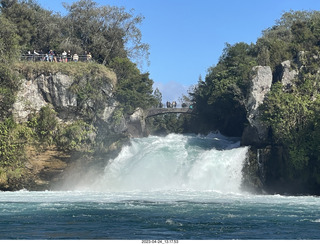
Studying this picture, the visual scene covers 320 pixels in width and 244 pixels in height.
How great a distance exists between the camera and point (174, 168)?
168 ft

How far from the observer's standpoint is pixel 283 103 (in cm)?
4825

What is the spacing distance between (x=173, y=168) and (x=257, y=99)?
1023 cm

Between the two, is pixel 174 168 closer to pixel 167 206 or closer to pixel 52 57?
pixel 52 57

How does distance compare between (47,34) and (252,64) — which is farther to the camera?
(47,34)

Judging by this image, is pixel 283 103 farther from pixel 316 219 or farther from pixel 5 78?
pixel 5 78

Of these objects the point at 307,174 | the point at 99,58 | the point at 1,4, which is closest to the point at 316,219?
the point at 307,174

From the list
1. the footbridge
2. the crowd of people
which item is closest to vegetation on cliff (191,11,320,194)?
the footbridge

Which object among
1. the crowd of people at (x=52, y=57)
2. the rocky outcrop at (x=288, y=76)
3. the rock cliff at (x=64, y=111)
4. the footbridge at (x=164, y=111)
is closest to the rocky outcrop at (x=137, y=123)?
the rock cliff at (x=64, y=111)

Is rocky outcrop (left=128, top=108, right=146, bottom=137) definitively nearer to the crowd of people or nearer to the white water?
the white water

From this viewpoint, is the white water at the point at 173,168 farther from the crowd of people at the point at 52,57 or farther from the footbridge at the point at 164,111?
the footbridge at the point at 164,111

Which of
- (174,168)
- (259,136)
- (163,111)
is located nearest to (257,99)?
(259,136)

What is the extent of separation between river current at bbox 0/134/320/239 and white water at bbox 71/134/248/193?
9cm

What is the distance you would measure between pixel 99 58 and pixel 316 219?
Result: 41736 mm

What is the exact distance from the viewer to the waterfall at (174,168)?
4909cm
